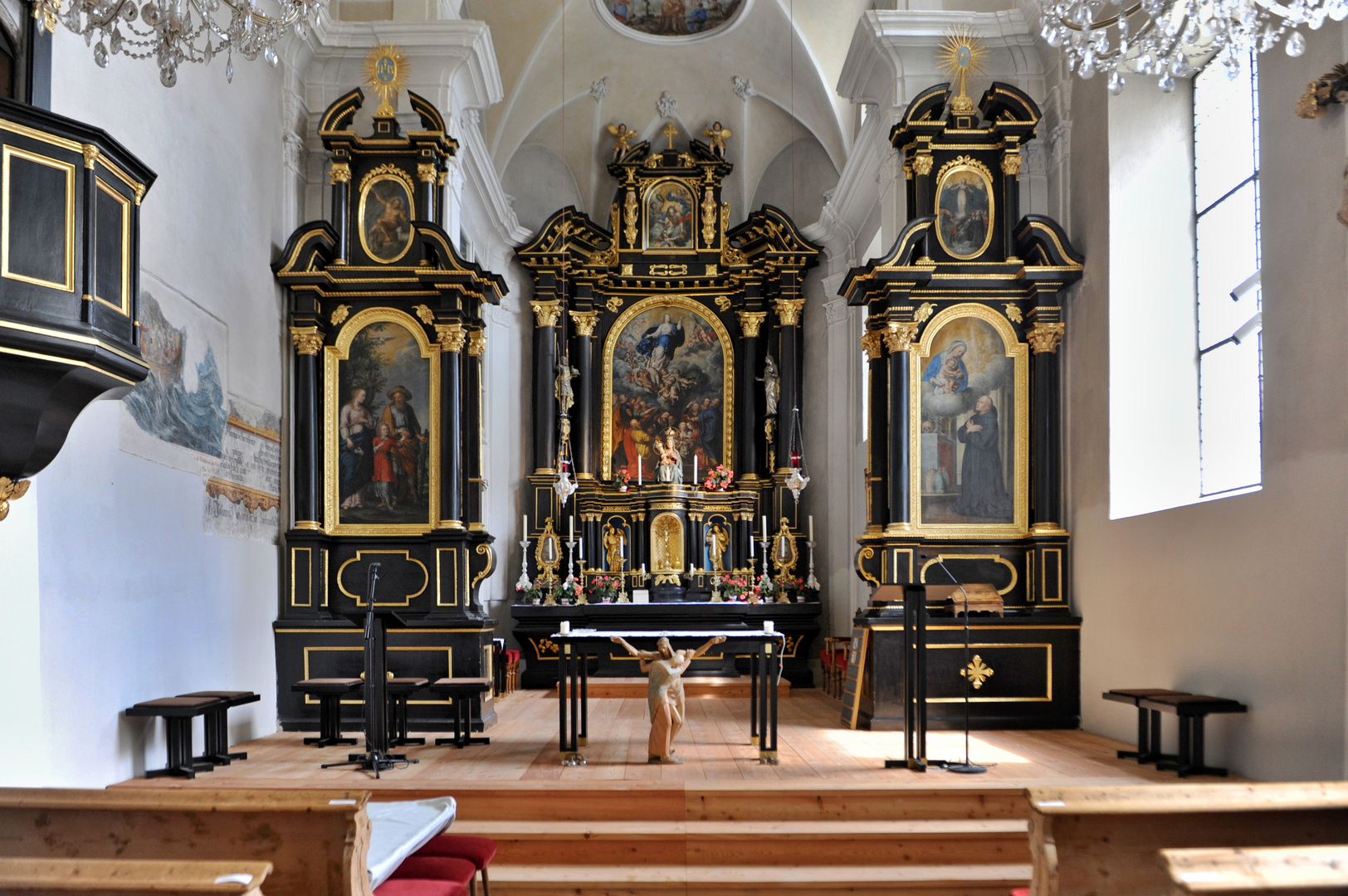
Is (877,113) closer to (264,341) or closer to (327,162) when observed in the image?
(327,162)

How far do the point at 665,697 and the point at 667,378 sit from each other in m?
8.93

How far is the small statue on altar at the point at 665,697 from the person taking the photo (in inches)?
325

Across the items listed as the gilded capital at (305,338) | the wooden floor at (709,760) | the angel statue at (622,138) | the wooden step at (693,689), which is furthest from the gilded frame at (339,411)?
the angel statue at (622,138)

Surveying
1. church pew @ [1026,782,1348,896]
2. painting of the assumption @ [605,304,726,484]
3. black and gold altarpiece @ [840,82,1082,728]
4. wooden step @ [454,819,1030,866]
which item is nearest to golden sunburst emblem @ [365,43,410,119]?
black and gold altarpiece @ [840,82,1082,728]

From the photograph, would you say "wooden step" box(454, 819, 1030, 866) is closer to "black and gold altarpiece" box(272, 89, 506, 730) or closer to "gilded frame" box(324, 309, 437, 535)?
"black and gold altarpiece" box(272, 89, 506, 730)

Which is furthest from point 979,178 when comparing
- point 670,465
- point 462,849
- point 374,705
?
point 462,849

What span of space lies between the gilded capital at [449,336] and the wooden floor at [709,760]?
3.58 meters

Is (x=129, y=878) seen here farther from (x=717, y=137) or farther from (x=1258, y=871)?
(x=717, y=137)

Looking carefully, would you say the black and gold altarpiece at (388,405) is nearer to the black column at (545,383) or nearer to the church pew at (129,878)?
the black column at (545,383)

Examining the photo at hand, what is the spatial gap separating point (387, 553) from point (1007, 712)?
5.79 meters

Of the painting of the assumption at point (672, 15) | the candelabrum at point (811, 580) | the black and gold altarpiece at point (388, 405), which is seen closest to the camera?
the black and gold altarpiece at point (388, 405)

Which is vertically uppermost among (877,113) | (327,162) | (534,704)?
(877,113)

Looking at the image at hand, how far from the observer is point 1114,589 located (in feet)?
30.9

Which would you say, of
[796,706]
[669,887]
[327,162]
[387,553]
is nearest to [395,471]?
[387,553]
